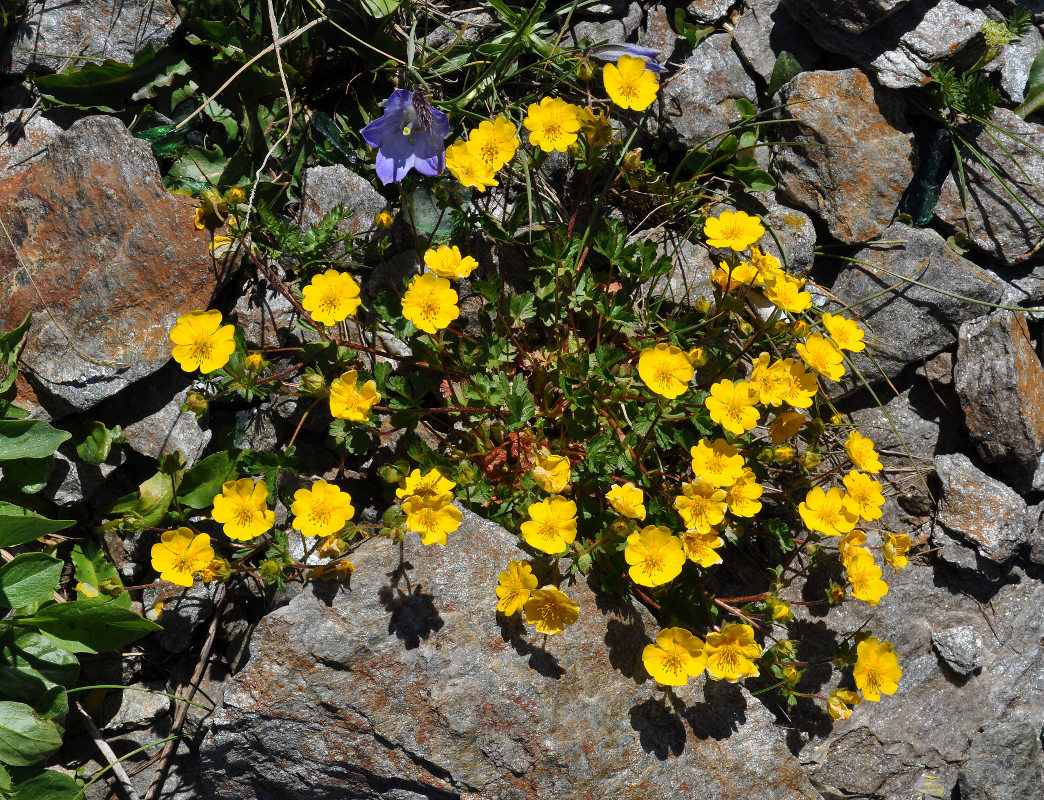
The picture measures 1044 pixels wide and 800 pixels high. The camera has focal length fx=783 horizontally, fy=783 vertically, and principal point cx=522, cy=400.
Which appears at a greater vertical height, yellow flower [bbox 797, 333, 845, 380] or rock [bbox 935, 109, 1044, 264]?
rock [bbox 935, 109, 1044, 264]

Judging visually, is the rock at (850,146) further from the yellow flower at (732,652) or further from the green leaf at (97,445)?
the green leaf at (97,445)

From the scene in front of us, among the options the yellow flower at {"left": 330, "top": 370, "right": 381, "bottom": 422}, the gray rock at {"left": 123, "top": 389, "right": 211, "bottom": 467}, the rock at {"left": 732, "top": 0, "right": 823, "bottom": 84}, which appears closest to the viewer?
the yellow flower at {"left": 330, "top": 370, "right": 381, "bottom": 422}

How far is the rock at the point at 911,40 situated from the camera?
14.1ft

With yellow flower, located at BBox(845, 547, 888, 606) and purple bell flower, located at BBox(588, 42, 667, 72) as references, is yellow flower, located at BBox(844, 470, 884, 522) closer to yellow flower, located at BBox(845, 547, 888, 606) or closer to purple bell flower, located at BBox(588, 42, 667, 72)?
yellow flower, located at BBox(845, 547, 888, 606)

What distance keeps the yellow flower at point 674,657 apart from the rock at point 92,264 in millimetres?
2819

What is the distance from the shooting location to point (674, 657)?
3.53 m

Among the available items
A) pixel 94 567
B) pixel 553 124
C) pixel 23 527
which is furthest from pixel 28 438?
pixel 553 124

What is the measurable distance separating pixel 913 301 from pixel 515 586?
9.17ft

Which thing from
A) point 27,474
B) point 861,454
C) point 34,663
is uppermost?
point 861,454

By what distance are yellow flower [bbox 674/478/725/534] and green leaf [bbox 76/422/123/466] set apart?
109 inches

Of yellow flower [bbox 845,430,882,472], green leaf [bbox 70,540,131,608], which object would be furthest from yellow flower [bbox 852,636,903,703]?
green leaf [bbox 70,540,131,608]

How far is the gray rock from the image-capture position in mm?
3975

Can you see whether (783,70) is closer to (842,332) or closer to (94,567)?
(842,332)

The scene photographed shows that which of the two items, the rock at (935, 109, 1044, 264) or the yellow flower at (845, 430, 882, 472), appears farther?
the rock at (935, 109, 1044, 264)
